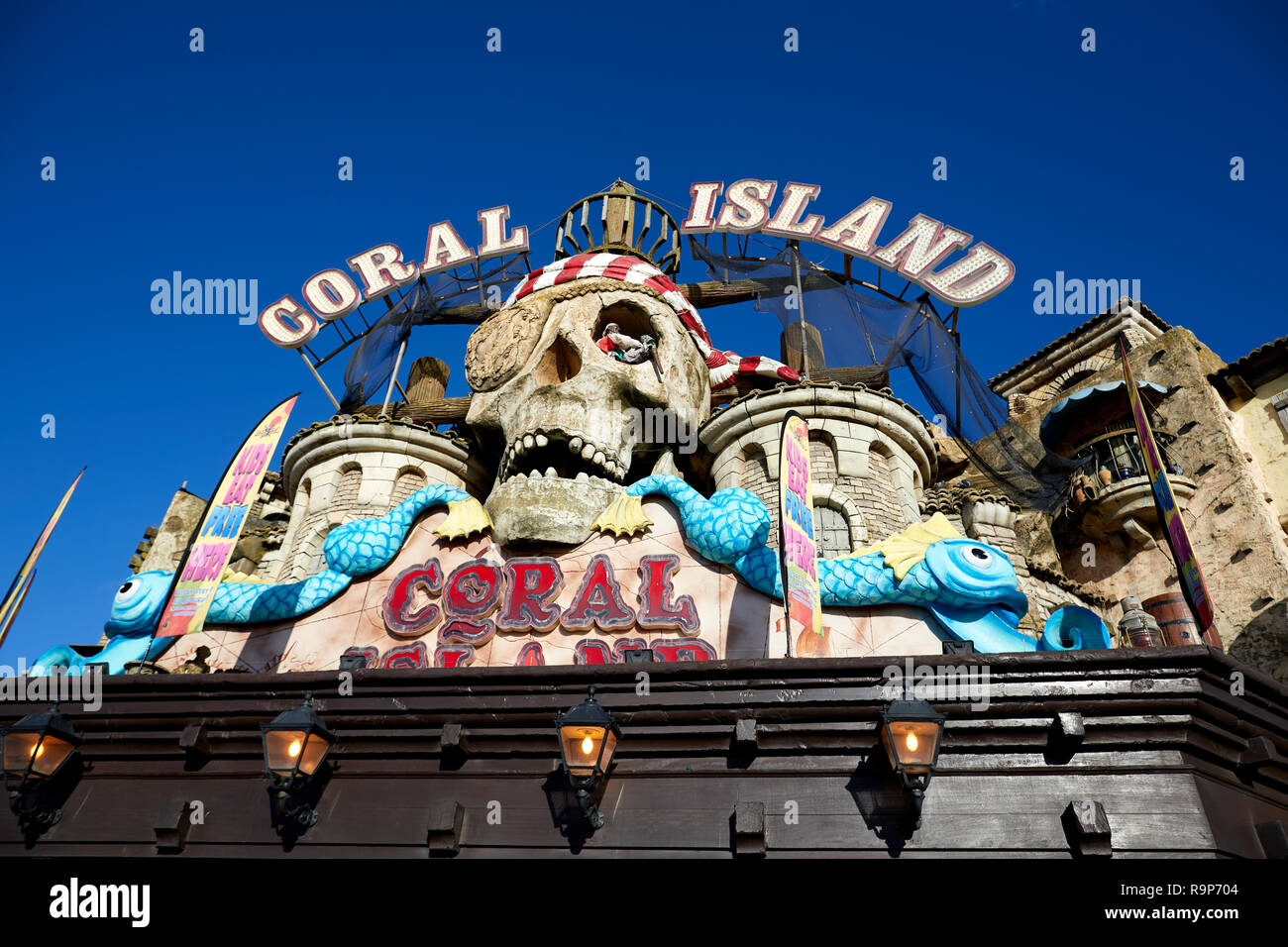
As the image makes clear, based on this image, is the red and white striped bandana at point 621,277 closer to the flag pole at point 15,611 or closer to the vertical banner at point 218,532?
the vertical banner at point 218,532

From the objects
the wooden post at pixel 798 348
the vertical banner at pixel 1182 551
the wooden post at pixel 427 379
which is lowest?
the vertical banner at pixel 1182 551

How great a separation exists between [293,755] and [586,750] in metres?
2.20

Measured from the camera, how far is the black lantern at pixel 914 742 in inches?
225

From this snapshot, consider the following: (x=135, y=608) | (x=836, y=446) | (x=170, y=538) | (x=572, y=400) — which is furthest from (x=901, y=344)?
(x=170, y=538)

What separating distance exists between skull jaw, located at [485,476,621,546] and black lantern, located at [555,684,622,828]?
393 centimetres

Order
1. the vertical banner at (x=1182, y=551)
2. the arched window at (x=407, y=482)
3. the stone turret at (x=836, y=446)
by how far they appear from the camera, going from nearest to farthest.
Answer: the vertical banner at (x=1182, y=551), the stone turret at (x=836, y=446), the arched window at (x=407, y=482)

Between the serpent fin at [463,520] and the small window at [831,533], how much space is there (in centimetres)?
789

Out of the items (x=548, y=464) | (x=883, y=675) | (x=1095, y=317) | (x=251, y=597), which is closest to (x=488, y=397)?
(x=548, y=464)

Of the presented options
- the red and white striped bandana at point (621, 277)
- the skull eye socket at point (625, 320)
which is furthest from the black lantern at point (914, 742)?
the red and white striped bandana at point (621, 277)

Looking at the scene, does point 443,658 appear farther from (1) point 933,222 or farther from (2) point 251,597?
(1) point 933,222

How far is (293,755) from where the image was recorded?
20.4 feet

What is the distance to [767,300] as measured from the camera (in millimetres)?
19922

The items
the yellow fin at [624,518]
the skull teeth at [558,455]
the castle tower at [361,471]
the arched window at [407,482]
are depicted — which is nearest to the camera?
the yellow fin at [624,518]

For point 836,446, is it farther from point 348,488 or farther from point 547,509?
point 348,488
